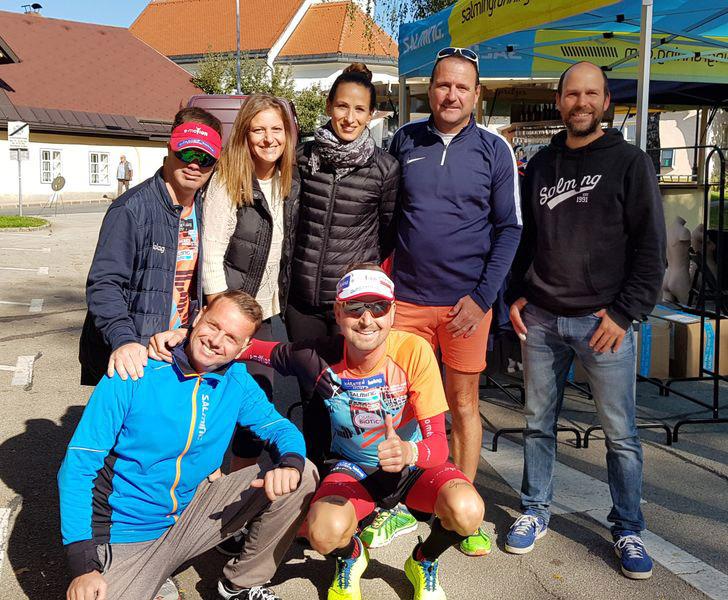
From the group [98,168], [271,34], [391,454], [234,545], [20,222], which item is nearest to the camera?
[391,454]

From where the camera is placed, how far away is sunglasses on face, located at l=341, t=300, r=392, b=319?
10.3ft

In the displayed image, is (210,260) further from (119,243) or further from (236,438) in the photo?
(236,438)

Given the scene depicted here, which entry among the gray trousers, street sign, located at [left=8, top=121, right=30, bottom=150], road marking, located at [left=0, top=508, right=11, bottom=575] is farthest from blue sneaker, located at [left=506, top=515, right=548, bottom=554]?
street sign, located at [left=8, top=121, right=30, bottom=150]

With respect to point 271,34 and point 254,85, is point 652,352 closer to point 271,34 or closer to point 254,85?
point 254,85

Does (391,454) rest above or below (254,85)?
below

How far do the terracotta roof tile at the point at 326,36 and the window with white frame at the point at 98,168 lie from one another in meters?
20.3

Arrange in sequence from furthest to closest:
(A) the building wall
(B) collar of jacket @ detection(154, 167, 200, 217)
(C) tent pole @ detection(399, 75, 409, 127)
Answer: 1. (A) the building wall
2. (C) tent pole @ detection(399, 75, 409, 127)
3. (B) collar of jacket @ detection(154, 167, 200, 217)

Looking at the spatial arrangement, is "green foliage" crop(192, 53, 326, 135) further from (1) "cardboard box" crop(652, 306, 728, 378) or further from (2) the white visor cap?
(2) the white visor cap

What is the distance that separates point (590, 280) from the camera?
3.53 meters

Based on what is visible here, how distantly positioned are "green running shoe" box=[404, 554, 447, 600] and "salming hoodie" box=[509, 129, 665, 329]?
1323 millimetres

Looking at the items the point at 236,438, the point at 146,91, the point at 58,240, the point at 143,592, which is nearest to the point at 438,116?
the point at 236,438

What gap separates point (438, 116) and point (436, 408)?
144 centimetres

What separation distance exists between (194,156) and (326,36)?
52.7m

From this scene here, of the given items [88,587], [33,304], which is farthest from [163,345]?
[33,304]
